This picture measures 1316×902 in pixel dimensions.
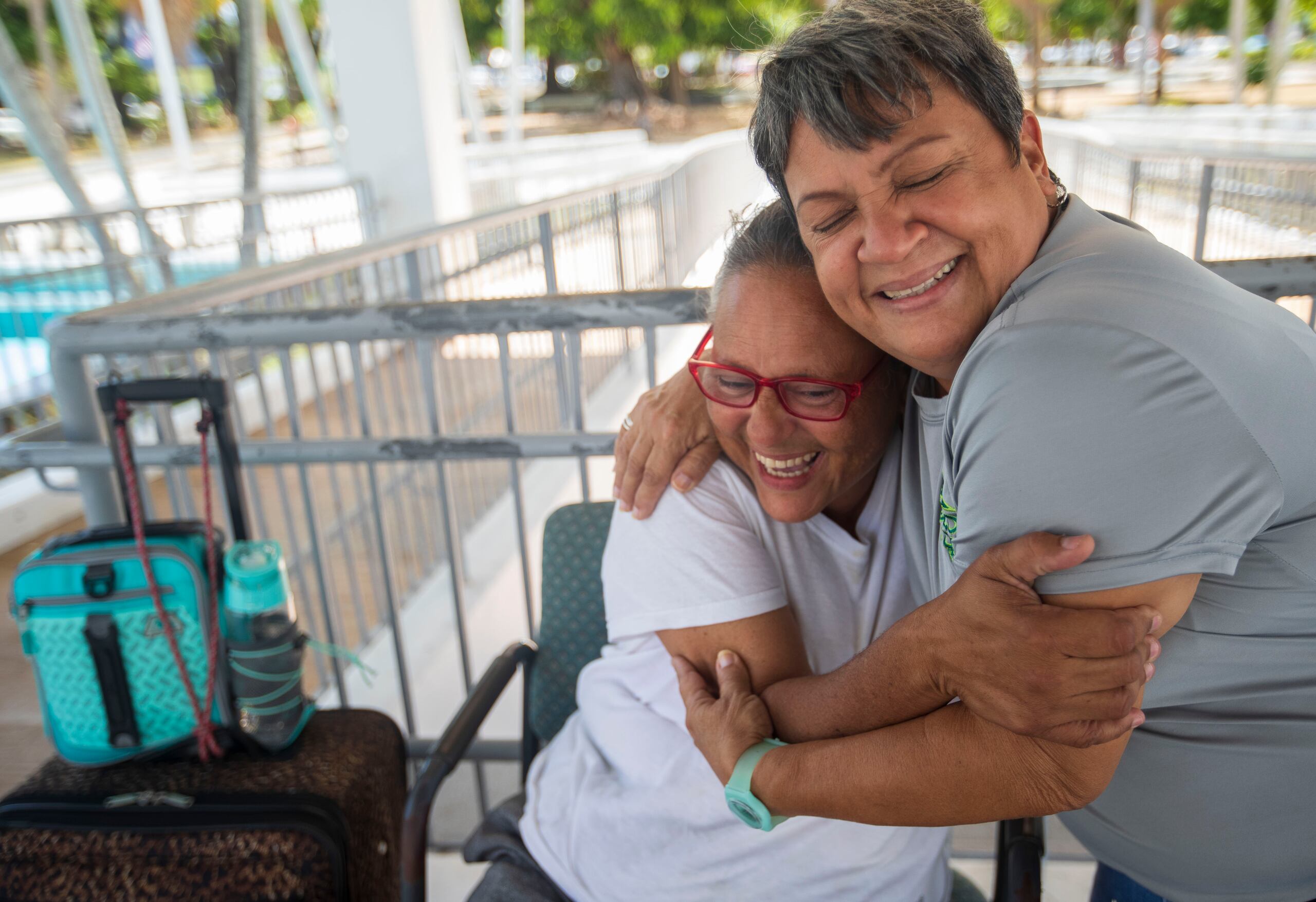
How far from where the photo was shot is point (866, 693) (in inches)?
47.1

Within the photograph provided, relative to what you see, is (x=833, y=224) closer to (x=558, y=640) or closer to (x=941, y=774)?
(x=941, y=774)

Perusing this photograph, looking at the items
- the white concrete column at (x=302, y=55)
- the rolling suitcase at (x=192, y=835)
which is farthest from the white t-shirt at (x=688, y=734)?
the white concrete column at (x=302, y=55)

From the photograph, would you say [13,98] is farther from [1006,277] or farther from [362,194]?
[1006,277]

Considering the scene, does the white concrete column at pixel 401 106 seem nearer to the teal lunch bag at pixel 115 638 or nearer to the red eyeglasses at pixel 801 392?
the teal lunch bag at pixel 115 638

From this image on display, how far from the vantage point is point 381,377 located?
4.24 m

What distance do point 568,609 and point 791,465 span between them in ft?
2.42

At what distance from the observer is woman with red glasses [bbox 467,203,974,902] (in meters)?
1.40

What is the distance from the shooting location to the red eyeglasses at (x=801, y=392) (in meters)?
1.40

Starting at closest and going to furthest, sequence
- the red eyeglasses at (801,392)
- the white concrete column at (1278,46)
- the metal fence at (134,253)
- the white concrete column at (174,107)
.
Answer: the red eyeglasses at (801,392) < the metal fence at (134,253) < the white concrete column at (174,107) < the white concrete column at (1278,46)

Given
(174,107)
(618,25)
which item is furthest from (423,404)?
(618,25)

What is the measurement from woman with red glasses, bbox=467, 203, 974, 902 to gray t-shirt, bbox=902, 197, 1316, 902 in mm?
248

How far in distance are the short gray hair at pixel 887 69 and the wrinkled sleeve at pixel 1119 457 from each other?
315mm

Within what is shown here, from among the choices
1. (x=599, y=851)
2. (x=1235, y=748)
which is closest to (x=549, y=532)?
(x=599, y=851)

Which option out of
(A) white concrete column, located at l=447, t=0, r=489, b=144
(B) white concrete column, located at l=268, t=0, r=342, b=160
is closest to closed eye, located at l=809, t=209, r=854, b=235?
(B) white concrete column, located at l=268, t=0, r=342, b=160
